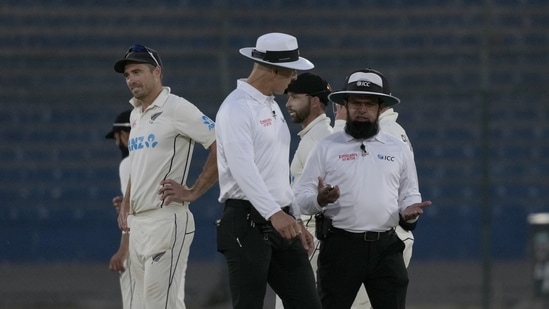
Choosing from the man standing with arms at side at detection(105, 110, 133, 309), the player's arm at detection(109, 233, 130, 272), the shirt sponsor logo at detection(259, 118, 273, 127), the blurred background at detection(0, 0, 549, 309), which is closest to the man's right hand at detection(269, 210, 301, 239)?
the shirt sponsor logo at detection(259, 118, 273, 127)

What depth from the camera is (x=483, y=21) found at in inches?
663

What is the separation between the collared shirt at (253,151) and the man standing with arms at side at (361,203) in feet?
1.03

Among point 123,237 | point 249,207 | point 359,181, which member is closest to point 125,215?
point 123,237

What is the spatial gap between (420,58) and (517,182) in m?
2.93

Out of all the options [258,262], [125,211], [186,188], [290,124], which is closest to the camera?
[258,262]

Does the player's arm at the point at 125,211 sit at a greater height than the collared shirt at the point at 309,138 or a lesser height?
lesser

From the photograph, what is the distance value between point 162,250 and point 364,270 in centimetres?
139

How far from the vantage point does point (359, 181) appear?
728 cm

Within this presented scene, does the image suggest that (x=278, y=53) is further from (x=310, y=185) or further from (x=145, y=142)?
(x=145, y=142)

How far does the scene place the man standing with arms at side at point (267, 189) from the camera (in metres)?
6.84

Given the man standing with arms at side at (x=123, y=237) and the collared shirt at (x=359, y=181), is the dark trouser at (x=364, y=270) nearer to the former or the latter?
the collared shirt at (x=359, y=181)

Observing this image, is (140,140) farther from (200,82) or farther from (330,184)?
(200,82)

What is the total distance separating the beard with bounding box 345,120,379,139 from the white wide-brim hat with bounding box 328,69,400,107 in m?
0.16

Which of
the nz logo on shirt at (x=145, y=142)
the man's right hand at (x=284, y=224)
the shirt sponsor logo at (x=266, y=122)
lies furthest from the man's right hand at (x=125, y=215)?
the man's right hand at (x=284, y=224)
